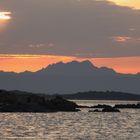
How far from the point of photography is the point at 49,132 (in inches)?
4397

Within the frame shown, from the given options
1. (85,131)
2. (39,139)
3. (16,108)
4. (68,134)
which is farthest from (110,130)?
(16,108)

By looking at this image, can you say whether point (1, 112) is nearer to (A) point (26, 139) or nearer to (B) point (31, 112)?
(B) point (31, 112)

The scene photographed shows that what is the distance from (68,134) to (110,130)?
48.0 feet

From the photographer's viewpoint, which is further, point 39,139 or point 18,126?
point 18,126

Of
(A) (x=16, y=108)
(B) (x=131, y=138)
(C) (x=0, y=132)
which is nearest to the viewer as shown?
(B) (x=131, y=138)

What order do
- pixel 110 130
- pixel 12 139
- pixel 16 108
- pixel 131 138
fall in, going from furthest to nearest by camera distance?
pixel 16 108, pixel 110 130, pixel 131 138, pixel 12 139

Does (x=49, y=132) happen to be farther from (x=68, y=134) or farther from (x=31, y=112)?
(x=31, y=112)

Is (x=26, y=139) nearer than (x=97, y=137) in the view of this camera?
Yes

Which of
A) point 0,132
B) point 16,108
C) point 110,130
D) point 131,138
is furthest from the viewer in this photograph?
point 16,108

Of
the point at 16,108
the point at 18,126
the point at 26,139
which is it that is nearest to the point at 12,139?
the point at 26,139

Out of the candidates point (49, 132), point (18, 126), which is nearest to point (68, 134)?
point (49, 132)

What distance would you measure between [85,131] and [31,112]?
84.5m

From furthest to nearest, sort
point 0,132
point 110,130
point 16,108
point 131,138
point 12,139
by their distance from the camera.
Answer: point 16,108 → point 110,130 → point 0,132 → point 131,138 → point 12,139

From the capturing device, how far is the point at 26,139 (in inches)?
3780
